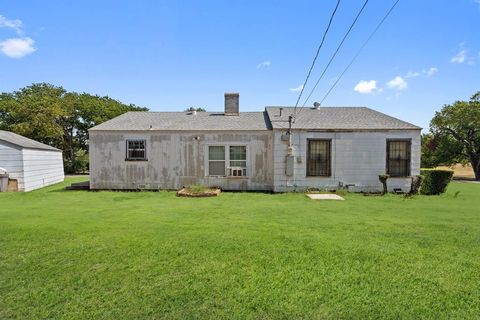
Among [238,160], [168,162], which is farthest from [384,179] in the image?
[168,162]

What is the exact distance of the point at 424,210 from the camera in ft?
26.6

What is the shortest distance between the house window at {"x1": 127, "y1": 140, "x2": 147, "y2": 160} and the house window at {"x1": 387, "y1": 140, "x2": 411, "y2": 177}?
459 inches

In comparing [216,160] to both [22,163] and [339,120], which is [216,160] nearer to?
[339,120]

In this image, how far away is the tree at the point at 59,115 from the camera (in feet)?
83.7

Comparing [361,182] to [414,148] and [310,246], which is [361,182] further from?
[310,246]

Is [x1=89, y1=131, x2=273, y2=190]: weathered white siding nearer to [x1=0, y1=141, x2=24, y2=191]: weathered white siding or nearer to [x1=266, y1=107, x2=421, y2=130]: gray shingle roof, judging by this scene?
[x1=266, y1=107, x2=421, y2=130]: gray shingle roof

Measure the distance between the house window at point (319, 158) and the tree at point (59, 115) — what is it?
23076mm

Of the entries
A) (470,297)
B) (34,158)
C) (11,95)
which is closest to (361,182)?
(470,297)

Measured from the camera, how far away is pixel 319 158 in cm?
1248

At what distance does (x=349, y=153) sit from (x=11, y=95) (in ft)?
128

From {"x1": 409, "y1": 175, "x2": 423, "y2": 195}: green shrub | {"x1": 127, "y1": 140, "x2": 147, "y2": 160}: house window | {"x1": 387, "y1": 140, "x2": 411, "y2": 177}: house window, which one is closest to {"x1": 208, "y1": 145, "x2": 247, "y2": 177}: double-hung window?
{"x1": 127, "y1": 140, "x2": 147, "y2": 160}: house window

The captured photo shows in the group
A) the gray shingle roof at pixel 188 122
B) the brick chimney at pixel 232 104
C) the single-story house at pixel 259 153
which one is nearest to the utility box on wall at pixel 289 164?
the single-story house at pixel 259 153

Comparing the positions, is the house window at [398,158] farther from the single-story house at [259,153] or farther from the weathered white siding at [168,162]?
the weathered white siding at [168,162]

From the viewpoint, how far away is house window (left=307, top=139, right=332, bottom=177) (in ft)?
40.8
